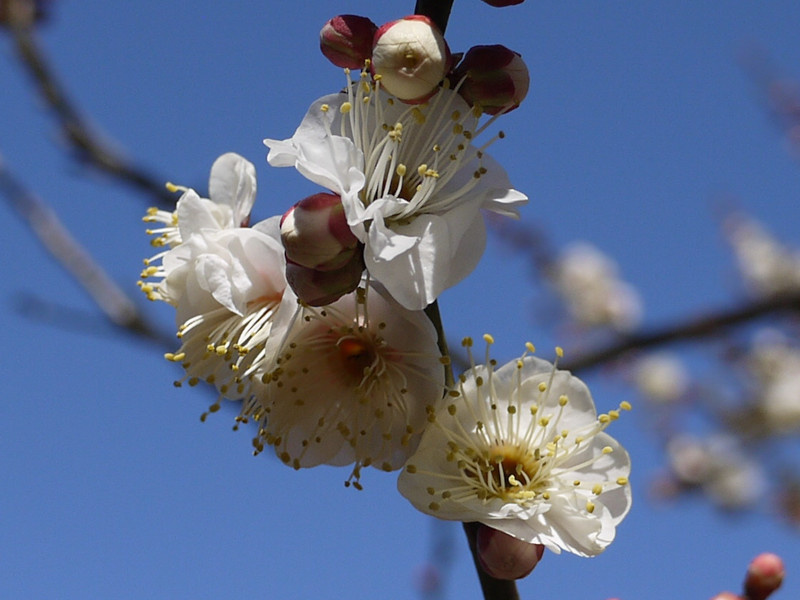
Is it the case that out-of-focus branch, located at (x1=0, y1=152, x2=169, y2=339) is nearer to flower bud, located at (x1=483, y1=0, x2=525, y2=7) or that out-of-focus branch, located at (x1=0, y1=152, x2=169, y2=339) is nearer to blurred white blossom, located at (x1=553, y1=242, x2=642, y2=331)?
flower bud, located at (x1=483, y1=0, x2=525, y2=7)

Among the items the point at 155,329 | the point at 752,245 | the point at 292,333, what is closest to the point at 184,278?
the point at 292,333

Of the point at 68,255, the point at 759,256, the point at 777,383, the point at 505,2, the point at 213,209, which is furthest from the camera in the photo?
the point at 759,256

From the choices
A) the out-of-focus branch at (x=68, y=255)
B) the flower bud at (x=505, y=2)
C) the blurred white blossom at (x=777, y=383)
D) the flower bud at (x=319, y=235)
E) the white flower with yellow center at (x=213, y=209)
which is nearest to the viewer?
the flower bud at (x=319, y=235)

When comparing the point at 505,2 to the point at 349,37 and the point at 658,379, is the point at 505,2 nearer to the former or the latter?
the point at 349,37

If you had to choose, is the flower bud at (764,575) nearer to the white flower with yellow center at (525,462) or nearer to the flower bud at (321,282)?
the white flower with yellow center at (525,462)

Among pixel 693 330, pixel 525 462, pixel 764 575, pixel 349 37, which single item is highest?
pixel 693 330

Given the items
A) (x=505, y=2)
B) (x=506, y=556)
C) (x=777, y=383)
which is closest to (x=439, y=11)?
(x=505, y=2)

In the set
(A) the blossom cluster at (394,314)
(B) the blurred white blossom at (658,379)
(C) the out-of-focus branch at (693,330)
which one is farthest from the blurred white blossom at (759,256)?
(A) the blossom cluster at (394,314)
